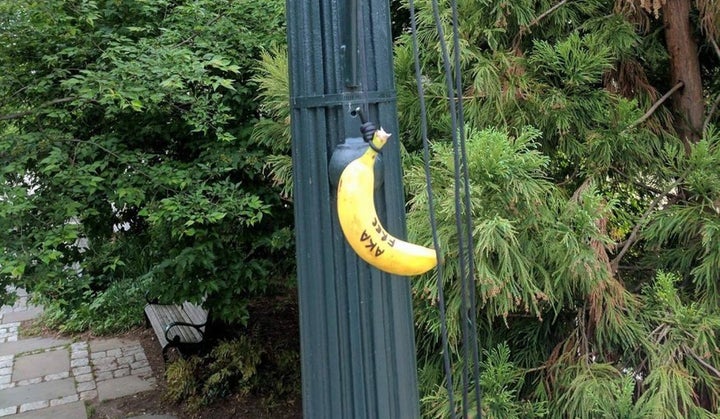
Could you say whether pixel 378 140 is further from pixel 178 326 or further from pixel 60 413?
pixel 178 326

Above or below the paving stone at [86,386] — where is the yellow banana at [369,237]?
above

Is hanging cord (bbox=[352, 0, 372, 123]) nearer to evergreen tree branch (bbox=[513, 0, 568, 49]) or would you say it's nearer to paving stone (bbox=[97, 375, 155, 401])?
evergreen tree branch (bbox=[513, 0, 568, 49])

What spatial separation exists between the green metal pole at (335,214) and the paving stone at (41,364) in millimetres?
5366

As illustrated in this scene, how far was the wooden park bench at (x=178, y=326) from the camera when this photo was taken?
5332 mm

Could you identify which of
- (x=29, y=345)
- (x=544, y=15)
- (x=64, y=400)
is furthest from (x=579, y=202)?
(x=29, y=345)

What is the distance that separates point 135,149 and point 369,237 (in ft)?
8.54

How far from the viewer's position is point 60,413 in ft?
16.1

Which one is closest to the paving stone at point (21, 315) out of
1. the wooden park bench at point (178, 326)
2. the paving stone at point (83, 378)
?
the wooden park bench at point (178, 326)

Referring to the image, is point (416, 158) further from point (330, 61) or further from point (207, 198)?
point (330, 61)

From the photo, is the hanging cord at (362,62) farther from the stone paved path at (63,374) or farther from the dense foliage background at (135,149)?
the stone paved path at (63,374)

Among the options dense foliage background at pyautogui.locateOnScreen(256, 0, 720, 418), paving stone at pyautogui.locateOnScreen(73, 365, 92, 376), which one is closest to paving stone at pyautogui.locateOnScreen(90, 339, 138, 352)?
paving stone at pyautogui.locateOnScreen(73, 365, 92, 376)

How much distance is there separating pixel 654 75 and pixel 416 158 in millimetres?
1285

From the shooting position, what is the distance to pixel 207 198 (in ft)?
10.2

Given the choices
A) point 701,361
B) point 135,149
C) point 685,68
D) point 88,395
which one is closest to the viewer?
point 701,361
